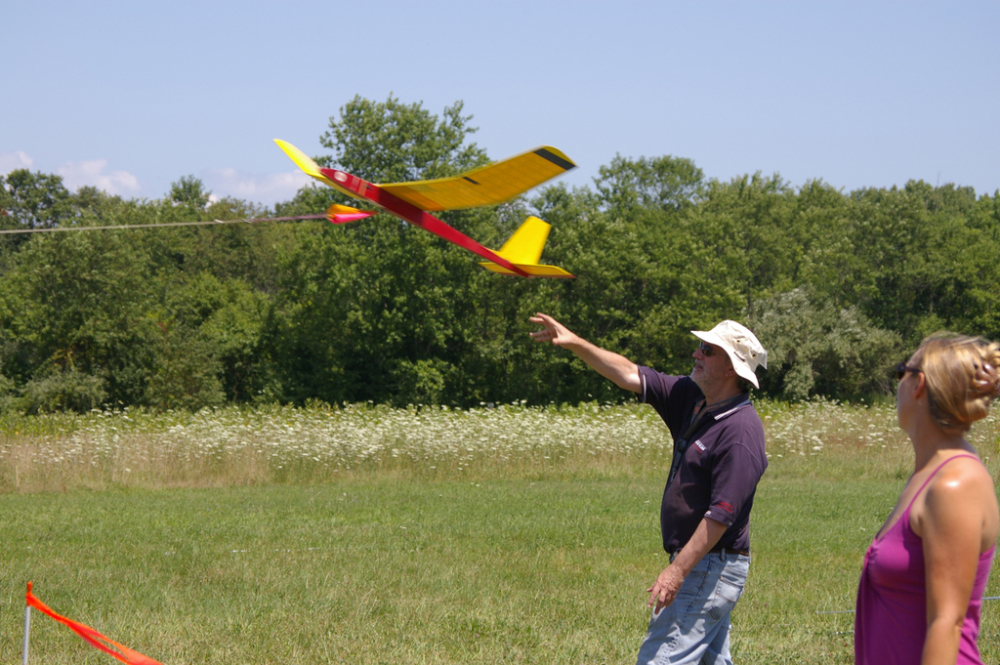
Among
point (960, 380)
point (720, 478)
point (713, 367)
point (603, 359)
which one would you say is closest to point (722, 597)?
point (720, 478)

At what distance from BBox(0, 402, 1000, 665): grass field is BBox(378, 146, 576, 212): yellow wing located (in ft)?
8.52

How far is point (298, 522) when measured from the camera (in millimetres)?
A: 8922

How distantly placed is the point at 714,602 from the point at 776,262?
43378 millimetres

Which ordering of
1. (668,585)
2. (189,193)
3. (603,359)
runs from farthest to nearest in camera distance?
(189,193) < (603,359) < (668,585)

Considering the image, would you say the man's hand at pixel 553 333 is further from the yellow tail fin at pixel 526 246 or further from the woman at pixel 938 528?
the woman at pixel 938 528

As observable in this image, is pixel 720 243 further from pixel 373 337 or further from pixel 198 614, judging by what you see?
pixel 198 614

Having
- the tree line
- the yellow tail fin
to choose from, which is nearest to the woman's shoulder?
the yellow tail fin

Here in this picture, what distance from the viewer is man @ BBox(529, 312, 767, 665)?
3014 mm

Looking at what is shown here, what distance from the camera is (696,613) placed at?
312 centimetres

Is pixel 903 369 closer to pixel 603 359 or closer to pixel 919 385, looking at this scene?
pixel 919 385

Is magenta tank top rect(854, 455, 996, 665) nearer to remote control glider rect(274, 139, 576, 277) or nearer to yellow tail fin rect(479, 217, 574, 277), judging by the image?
remote control glider rect(274, 139, 576, 277)

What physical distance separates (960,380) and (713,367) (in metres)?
1.38

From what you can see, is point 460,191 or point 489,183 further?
point 460,191

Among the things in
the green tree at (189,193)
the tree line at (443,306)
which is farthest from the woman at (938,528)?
the green tree at (189,193)
